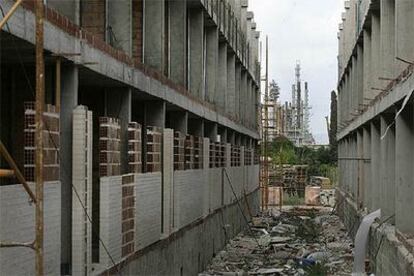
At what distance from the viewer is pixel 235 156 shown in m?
30.3

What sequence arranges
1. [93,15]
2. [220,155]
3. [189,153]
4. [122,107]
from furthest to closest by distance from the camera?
1. [220,155]
2. [189,153]
3. [93,15]
4. [122,107]

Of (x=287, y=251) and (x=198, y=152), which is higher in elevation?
(x=198, y=152)

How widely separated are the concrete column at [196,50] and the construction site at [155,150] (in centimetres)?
4

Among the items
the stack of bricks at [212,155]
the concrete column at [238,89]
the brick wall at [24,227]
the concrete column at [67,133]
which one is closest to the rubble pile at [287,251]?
the stack of bricks at [212,155]

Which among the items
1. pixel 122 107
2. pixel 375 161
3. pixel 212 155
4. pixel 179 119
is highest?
pixel 179 119

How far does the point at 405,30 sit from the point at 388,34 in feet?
10.8

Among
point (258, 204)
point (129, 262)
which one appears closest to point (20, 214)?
point (129, 262)

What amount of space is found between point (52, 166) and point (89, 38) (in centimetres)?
210

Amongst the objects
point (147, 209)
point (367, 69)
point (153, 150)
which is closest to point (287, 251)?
point (367, 69)

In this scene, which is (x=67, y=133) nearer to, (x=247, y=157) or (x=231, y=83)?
(x=231, y=83)

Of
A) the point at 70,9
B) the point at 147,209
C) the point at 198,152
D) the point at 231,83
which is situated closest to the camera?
the point at 70,9

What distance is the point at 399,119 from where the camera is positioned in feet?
48.0

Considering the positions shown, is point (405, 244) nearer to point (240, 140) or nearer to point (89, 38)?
point (89, 38)

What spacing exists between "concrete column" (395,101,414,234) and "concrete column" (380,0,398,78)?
3.85 metres
